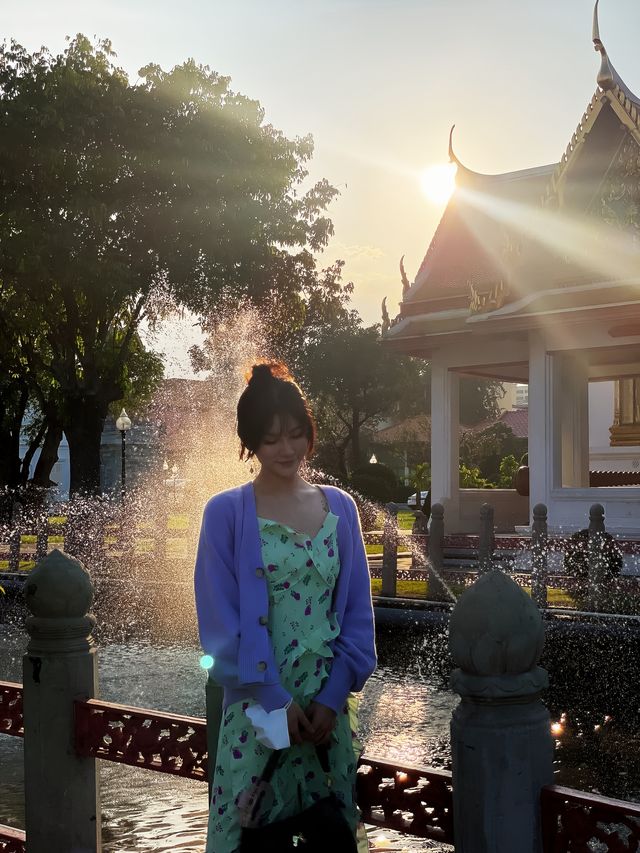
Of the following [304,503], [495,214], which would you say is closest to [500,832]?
[304,503]

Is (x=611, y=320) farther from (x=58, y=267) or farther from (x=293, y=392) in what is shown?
(x=293, y=392)

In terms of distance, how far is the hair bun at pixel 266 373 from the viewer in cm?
297

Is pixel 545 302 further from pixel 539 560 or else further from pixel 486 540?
pixel 539 560

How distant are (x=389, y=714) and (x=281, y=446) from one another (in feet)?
20.6

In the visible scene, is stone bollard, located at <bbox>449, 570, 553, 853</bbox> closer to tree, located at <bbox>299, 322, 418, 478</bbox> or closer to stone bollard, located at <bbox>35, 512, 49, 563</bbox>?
stone bollard, located at <bbox>35, 512, 49, 563</bbox>

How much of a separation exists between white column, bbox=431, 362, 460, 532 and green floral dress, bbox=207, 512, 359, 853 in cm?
1680

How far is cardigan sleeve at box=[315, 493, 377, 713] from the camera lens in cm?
278

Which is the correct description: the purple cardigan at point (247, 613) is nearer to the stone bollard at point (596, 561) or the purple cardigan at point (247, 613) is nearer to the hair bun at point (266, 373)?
the hair bun at point (266, 373)

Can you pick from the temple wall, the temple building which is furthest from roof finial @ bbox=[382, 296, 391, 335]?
the temple wall

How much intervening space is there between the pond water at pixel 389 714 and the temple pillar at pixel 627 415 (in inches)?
700

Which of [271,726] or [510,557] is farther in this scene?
[510,557]

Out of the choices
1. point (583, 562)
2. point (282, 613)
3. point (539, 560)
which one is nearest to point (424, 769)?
point (282, 613)

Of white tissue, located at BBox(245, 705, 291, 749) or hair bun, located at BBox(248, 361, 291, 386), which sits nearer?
white tissue, located at BBox(245, 705, 291, 749)

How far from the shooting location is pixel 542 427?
58.1ft
